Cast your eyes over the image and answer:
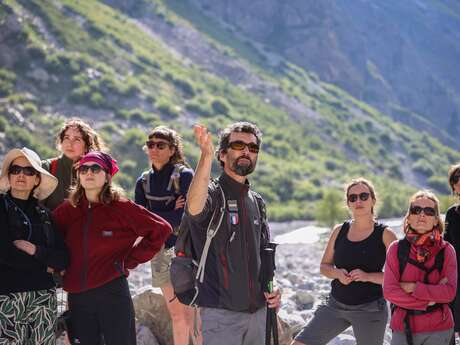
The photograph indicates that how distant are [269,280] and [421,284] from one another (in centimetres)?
130

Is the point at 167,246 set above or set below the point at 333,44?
below

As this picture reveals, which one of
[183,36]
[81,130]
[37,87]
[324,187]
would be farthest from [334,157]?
[81,130]

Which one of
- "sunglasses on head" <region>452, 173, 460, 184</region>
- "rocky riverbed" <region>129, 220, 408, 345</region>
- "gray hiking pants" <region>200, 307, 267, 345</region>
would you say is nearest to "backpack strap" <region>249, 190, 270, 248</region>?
"gray hiking pants" <region>200, 307, 267, 345</region>

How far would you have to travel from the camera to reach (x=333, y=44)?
121062mm

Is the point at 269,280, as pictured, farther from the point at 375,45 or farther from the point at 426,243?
the point at 375,45

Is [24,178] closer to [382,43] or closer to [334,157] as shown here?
[334,157]

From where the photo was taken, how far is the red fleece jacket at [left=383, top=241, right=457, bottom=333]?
5992 millimetres

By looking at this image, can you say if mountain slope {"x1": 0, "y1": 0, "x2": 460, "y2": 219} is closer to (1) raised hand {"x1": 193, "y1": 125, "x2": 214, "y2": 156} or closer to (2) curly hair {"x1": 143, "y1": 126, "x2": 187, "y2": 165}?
(2) curly hair {"x1": 143, "y1": 126, "x2": 187, "y2": 165}

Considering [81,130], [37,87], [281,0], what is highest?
[281,0]

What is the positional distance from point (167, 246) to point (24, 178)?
202 centimetres

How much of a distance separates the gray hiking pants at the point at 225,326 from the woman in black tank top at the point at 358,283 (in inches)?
55.7

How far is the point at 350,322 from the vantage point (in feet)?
22.4

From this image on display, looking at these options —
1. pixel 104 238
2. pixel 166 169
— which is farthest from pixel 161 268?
pixel 104 238

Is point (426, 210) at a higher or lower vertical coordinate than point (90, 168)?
lower
